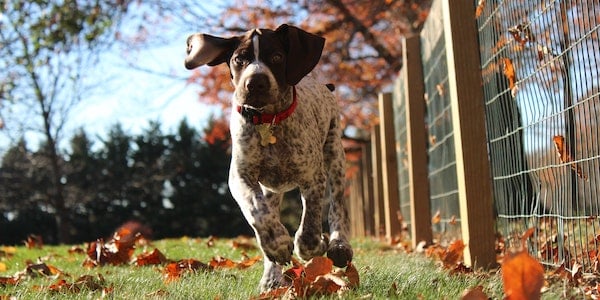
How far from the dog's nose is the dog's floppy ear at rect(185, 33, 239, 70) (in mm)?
411

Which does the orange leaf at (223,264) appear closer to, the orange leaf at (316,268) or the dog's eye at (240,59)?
the dog's eye at (240,59)

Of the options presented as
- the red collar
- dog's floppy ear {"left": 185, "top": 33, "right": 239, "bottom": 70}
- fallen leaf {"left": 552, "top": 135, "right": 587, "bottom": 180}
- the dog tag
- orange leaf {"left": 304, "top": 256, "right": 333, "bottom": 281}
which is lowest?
orange leaf {"left": 304, "top": 256, "right": 333, "bottom": 281}

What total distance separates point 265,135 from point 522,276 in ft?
6.06

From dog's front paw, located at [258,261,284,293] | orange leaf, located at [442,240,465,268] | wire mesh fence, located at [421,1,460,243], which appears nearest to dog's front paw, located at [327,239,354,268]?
dog's front paw, located at [258,261,284,293]

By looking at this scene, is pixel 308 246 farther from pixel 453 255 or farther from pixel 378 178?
pixel 378 178

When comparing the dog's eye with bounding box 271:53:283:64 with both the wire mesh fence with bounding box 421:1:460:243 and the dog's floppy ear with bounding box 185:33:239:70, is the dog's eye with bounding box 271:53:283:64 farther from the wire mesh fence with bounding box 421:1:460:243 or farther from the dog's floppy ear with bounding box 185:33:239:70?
the wire mesh fence with bounding box 421:1:460:243

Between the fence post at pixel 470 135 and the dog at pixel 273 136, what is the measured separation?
2.85ft

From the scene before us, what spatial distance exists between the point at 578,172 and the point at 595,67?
0.54m

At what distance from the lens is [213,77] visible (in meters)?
13.4

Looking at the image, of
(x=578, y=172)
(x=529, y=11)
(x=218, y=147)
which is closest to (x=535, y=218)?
(x=578, y=172)

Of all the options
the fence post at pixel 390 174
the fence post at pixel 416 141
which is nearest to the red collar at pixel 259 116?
the fence post at pixel 416 141

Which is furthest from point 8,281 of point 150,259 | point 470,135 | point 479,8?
point 479,8

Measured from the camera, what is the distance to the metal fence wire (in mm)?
3117

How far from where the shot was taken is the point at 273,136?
11.7 feet
